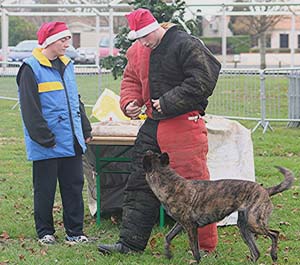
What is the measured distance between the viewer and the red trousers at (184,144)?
21.1 feet

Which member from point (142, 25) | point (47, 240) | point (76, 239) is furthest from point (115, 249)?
point (142, 25)

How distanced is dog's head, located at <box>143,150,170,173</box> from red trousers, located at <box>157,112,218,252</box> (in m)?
0.23

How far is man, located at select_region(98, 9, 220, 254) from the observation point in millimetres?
6207

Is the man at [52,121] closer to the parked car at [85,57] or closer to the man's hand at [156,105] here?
the man's hand at [156,105]

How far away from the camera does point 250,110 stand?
16.9 meters

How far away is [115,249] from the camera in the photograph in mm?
6766

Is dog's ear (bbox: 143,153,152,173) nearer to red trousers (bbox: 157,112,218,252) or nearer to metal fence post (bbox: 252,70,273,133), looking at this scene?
red trousers (bbox: 157,112,218,252)

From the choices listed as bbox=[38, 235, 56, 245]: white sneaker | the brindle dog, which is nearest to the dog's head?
the brindle dog

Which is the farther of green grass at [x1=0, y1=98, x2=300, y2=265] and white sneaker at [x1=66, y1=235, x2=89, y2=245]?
white sneaker at [x1=66, y1=235, x2=89, y2=245]

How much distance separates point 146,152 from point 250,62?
1645 inches

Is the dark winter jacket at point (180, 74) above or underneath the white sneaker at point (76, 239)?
above

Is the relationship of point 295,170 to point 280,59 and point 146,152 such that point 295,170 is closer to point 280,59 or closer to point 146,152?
point 146,152

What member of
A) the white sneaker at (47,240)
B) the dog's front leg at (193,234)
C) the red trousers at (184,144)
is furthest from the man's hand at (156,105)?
the white sneaker at (47,240)

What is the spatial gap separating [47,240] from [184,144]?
68.0 inches
